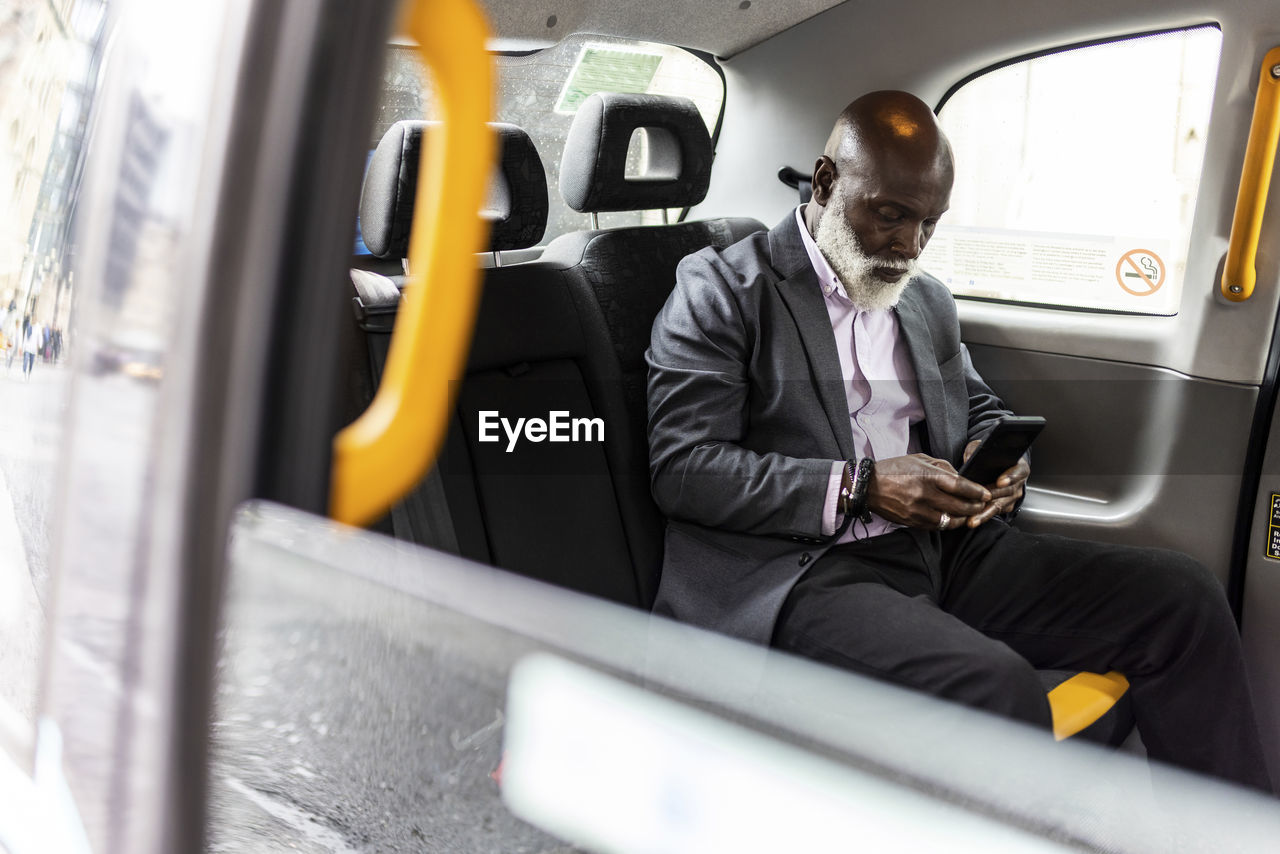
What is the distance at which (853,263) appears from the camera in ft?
5.94

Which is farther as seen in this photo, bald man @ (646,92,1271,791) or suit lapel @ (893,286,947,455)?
suit lapel @ (893,286,947,455)

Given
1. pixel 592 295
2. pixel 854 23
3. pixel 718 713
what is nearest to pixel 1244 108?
pixel 854 23

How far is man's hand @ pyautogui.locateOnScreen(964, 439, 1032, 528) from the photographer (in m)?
1.81

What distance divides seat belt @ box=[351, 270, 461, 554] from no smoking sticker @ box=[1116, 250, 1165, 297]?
1.52m

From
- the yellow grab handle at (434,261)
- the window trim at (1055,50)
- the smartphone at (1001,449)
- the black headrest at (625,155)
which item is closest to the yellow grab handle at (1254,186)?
the window trim at (1055,50)

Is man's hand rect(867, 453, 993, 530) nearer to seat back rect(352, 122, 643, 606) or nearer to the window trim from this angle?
seat back rect(352, 122, 643, 606)

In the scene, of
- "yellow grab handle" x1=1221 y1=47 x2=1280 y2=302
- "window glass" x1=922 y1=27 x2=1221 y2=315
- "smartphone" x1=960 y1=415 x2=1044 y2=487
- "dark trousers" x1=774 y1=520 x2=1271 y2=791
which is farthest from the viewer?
"window glass" x1=922 y1=27 x2=1221 y2=315

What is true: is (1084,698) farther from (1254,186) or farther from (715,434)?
(1254,186)

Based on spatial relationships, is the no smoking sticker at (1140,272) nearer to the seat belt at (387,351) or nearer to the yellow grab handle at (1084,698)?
the yellow grab handle at (1084,698)

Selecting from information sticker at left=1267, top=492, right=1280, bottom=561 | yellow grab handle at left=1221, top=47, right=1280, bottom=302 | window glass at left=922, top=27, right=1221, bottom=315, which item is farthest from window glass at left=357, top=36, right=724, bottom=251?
information sticker at left=1267, top=492, right=1280, bottom=561

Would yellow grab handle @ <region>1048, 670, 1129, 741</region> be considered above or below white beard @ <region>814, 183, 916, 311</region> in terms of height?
below

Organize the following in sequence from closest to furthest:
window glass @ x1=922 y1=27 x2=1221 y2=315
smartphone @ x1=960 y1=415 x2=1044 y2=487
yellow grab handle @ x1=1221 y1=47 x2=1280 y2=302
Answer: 1. smartphone @ x1=960 y1=415 x2=1044 y2=487
2. yellow grab handle @ x1=1221 y1=47 x2=1280 y2=302
3. window glass @ x1=922 y1=27 x2=1221 y2=315

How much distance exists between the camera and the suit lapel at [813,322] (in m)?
1.72

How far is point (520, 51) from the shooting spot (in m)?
1.62
